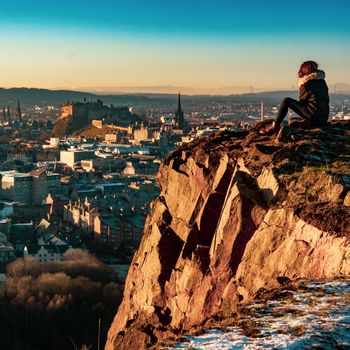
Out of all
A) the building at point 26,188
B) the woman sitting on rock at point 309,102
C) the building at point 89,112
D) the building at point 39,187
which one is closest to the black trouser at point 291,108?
the woman sitting on rock at point 309,102

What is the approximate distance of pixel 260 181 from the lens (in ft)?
27.0

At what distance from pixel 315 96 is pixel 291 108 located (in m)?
0.32

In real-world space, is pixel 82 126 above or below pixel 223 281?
below

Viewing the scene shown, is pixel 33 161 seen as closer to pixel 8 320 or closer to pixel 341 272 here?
pixel 8 320

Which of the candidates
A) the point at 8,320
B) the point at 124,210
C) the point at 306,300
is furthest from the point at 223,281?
the point at 124,210

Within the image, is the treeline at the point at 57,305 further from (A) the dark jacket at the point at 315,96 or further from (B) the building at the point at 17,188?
(B) the building at the point at 17,188

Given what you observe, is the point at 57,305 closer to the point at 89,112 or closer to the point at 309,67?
the point at 309,67

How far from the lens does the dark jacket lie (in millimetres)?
9344

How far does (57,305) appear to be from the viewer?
31.2 m

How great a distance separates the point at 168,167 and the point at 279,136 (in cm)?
166

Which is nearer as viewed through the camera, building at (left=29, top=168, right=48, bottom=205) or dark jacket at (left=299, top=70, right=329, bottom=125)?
dark jacket at (left=299, top=70, right=329, bottom=125)

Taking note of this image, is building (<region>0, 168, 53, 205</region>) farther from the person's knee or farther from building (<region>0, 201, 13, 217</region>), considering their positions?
the person's knee

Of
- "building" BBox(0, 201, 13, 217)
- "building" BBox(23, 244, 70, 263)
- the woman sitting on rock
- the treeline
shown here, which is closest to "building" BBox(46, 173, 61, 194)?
"building" BBox(0, 201, 13, 217)

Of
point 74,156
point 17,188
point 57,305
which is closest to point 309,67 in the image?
point 57,305
